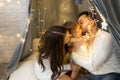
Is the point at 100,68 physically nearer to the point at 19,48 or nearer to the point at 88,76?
the point at 88,76

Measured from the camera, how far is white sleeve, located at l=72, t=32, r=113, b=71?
221 cm

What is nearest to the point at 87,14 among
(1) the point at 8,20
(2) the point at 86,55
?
(2) the point at 86,55

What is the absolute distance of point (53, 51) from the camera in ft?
7.77

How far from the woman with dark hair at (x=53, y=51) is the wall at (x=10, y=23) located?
1.30 metres

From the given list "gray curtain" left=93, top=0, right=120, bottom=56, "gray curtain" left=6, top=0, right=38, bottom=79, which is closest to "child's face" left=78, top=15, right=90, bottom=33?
"gray curtain" left=93, top=0, right=120, bottom=56

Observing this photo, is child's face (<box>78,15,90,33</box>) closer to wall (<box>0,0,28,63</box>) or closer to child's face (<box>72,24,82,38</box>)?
child's face (<box>72,24,82,38</box>)

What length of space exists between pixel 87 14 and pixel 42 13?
3.09 feet

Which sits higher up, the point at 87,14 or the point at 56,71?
Result: the point at 87,14

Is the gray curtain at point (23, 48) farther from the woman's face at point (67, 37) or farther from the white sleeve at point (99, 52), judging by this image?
the white sleeve at point (99, 52)

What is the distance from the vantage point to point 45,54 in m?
2.41

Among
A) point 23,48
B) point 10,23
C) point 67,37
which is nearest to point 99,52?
point 67,37

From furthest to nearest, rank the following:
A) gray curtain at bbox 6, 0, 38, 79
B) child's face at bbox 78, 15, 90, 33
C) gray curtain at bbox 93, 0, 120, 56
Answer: gray curtain at bbox 6, 0, 38, 79 → child's face at bbox 78, 15, 90, 33 → gray curtain at bbox 93, 0, 120, 56

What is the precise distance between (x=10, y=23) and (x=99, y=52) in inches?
71.7

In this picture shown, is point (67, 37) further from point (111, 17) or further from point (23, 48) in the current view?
point (23, 48)
